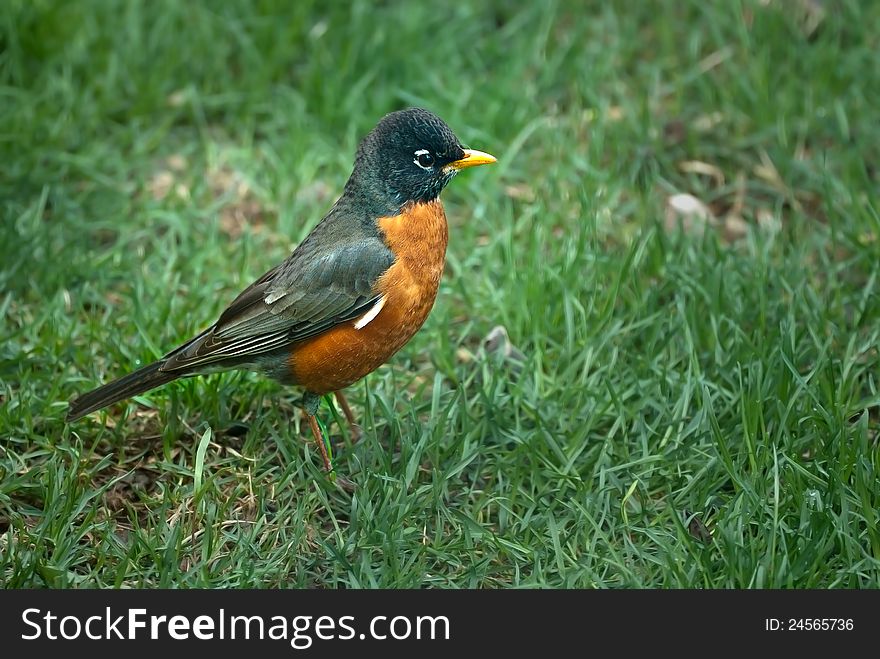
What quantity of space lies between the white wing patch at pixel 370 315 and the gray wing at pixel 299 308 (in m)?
0.02

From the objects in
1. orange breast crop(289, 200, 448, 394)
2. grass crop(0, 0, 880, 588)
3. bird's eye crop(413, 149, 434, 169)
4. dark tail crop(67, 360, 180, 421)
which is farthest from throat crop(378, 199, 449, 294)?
dark tail crop(67, 360, 180, 421)

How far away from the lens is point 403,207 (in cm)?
491

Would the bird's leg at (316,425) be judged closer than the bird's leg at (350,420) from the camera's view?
Yes

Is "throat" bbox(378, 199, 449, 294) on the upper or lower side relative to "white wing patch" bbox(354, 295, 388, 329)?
upper

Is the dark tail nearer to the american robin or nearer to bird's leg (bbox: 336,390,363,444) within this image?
the american robin

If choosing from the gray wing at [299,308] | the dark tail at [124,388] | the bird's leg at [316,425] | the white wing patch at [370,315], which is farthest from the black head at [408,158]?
the dark tail at [124,388]

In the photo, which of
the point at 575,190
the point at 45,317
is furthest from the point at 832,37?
the point at 45,317

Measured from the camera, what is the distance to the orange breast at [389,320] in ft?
15.5

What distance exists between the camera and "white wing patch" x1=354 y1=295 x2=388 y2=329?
4.70m

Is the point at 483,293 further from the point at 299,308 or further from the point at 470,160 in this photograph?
the point at 299,308

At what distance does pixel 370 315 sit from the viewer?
15.4 feet

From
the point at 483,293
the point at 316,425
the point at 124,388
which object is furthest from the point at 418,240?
the point at 124,388

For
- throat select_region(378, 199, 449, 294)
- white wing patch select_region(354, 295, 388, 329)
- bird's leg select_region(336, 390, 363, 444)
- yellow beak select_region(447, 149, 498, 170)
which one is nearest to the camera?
white wing patch select_region(354, 295, 388, 329)

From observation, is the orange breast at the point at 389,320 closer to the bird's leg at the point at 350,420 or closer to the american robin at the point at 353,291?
the american robin at the point at 353,291
